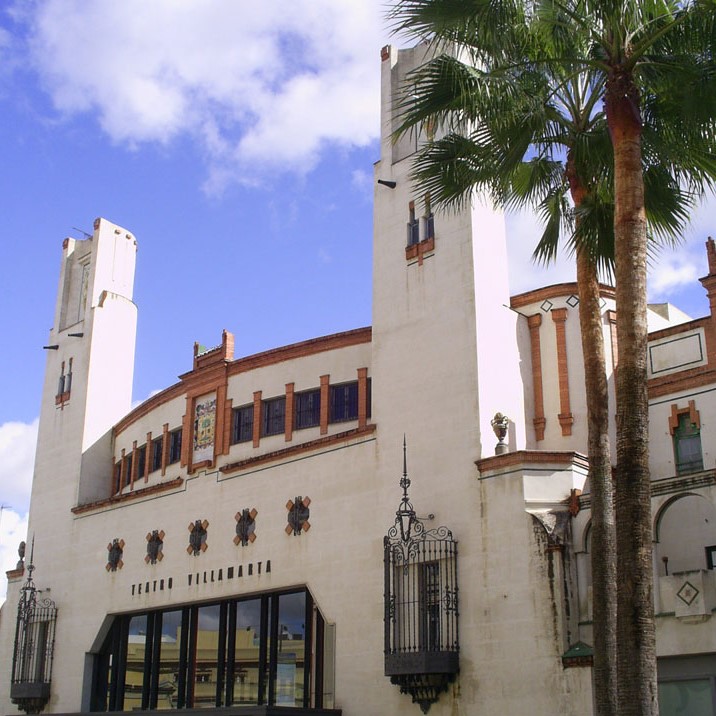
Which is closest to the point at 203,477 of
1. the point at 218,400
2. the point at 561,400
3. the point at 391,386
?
the point at 218,400

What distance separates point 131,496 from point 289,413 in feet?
21.0

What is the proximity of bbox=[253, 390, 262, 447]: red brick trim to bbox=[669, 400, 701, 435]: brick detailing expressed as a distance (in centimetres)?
1169

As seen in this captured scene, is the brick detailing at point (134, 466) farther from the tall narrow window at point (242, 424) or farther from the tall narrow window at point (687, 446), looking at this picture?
the tall narrow window at point (687, 446)

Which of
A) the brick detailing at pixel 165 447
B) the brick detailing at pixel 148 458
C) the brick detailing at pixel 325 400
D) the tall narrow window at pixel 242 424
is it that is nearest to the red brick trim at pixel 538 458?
the brick detailing at pixel 325 400

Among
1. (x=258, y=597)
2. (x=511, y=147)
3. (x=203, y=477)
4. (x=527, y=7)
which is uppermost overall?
(x=527, y=7)

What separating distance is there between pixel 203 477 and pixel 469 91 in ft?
59.5

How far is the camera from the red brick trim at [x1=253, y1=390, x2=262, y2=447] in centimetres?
3106

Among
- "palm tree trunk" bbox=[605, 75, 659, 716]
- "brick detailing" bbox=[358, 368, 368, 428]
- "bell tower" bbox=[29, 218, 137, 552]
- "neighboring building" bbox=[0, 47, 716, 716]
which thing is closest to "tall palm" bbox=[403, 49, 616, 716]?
"palm tree trunk" bbox=[605, 75, 659, 716]

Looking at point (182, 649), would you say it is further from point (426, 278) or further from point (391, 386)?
point (426, 278)

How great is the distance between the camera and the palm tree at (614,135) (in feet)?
42.0

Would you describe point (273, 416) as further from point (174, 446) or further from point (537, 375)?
point (537, 375)

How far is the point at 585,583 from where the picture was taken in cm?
2125

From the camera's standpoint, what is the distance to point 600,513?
50.8 ft

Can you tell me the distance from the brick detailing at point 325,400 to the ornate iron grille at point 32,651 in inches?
471
